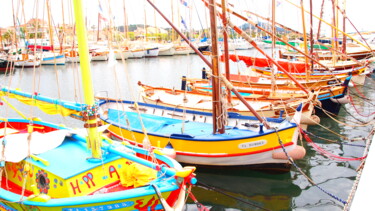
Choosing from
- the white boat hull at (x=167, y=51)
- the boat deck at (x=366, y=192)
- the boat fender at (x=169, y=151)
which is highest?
the white boat hull at (x=167, y=51)

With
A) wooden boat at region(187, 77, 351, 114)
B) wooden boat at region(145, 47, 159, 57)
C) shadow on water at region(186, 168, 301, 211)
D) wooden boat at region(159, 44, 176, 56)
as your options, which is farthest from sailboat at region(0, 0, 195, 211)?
wooden boat at region(159, 44, 176, 56)

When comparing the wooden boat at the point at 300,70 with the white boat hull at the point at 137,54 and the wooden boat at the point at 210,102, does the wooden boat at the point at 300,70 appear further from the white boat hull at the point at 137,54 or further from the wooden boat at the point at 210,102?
→ the white boat hull at the point at 137,54

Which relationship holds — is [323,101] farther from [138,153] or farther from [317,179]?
[138,153]

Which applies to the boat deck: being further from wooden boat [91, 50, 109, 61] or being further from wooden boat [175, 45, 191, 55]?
wooden boat [175, 45, 191, 55]

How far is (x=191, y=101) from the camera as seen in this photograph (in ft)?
60.6

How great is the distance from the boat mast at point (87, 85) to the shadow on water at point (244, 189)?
3.74 meters

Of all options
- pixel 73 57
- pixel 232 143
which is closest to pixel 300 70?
pixel 232 143

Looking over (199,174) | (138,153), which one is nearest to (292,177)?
(199,174)

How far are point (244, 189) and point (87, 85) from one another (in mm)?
6983

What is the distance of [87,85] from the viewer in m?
7.89

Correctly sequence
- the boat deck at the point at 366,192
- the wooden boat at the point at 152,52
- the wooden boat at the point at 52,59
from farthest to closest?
the wooden boat at the point at 152,52
the wooden boat at the point at 52,59
the boat deck at the point at 366,192

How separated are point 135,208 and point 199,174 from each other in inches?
243

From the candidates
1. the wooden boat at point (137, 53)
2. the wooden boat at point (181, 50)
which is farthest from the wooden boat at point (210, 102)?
the wooden boat at point (181, 50)

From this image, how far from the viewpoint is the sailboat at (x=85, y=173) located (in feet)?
23.2
